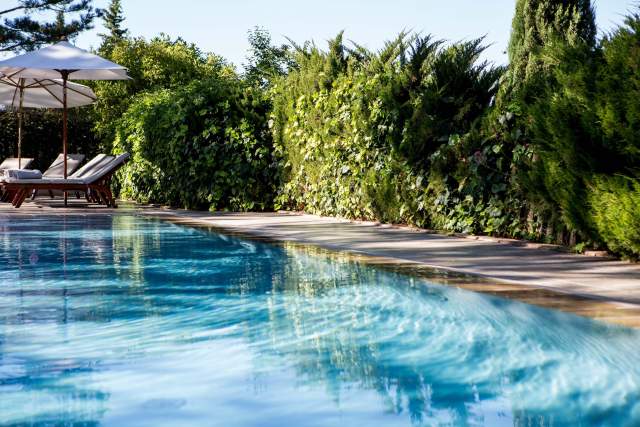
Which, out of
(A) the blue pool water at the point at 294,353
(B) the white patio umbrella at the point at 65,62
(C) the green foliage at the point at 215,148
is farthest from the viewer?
(B) the white patio umbrella at the point at 65,62

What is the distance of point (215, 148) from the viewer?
15164mm

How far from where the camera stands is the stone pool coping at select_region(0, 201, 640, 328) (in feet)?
18.2

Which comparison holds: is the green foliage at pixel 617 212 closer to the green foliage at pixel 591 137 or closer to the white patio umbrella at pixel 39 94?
the green foliage at pixel 591 137

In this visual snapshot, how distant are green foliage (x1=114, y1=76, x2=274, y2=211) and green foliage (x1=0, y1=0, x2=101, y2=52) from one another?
50.5 ft

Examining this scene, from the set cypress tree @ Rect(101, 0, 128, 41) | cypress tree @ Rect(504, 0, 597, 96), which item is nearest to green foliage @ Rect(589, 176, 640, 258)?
cypress tree @ Rect(504, 0, 597, 96)

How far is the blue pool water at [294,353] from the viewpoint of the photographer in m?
3.29

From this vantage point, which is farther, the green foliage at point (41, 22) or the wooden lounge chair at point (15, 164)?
the green foliage at point (41, 22)

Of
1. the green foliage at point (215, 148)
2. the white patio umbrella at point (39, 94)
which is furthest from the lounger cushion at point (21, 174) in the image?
the white patio umbrella at point (39, 94)

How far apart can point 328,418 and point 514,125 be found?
6.42 m

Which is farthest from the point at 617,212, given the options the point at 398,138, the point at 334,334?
the point at 398,138

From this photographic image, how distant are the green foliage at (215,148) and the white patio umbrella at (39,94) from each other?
380cm

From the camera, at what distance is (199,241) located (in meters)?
9.91

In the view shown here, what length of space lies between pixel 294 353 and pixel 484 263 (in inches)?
138

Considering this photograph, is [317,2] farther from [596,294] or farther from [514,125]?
[596,294]
